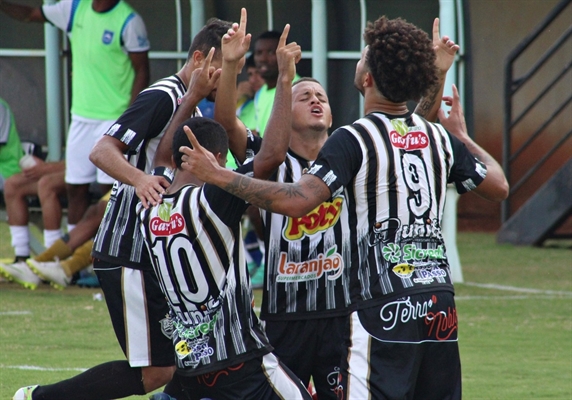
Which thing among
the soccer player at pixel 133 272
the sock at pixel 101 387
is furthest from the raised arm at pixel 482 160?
the sock at pixel 101 387

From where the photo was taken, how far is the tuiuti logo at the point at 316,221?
4832mm

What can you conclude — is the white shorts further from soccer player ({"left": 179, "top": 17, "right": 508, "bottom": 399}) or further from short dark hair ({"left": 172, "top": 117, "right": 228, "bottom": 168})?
soccer player ({"left": 179, "top": 17, "right": 508, "bottom": 399})

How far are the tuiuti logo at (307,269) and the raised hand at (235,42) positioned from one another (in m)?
0.90

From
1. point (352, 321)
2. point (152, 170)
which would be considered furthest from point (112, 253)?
point (352, 321)

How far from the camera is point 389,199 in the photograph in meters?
4.07

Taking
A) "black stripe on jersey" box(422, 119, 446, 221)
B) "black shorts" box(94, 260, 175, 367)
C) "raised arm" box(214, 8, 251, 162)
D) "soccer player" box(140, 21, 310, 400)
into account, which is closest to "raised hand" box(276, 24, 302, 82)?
"raised arm" box(214, 8, 251, 162)

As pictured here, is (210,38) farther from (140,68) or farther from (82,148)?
(82,148)

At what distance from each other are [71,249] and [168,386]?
5488 mm

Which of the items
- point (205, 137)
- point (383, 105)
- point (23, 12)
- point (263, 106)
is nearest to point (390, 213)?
point (383, 105)

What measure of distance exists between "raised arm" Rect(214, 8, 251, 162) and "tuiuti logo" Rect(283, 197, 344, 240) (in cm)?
48

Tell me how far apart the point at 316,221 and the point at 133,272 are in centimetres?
Result: 94

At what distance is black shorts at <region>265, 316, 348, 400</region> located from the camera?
15.9ft

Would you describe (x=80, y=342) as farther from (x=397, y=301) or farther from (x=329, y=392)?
(x=397, y=301)

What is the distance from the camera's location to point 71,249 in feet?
34.0
